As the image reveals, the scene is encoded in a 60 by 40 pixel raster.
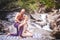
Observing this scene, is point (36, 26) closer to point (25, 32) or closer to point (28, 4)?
point (25, 32)

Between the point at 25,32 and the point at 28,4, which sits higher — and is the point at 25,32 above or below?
below

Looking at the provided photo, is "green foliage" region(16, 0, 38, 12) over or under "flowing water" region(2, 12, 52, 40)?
over

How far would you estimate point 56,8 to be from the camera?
4.23 meters

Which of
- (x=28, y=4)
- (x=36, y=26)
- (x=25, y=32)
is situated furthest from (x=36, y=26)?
(x=28, y=4)

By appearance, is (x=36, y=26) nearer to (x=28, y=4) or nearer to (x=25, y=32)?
(x=25, y=32)

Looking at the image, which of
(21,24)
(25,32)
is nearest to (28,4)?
(21,24)

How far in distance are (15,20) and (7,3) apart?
319 millimetres

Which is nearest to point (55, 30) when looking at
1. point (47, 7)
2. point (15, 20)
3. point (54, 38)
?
point (54, 38)

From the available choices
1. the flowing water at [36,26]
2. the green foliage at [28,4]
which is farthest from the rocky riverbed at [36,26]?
the green foliage at [28,4]

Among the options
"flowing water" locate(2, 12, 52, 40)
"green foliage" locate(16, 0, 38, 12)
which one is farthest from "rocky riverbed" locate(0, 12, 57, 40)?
"green foliage" locate(16, 0, 38, 12)

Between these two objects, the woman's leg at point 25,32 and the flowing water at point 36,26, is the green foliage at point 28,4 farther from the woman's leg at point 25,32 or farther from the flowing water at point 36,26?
the woman's leg at point 25,32

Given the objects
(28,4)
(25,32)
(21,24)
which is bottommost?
(25,32)

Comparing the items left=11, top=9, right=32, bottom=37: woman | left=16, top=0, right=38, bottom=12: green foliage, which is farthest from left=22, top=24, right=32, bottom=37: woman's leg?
left=16, top=0, right=38, bottom=12: green foliage

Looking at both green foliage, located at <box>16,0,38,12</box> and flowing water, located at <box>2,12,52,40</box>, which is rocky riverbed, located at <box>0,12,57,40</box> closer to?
flowing water, located at <box>2,12,52,40</box>
